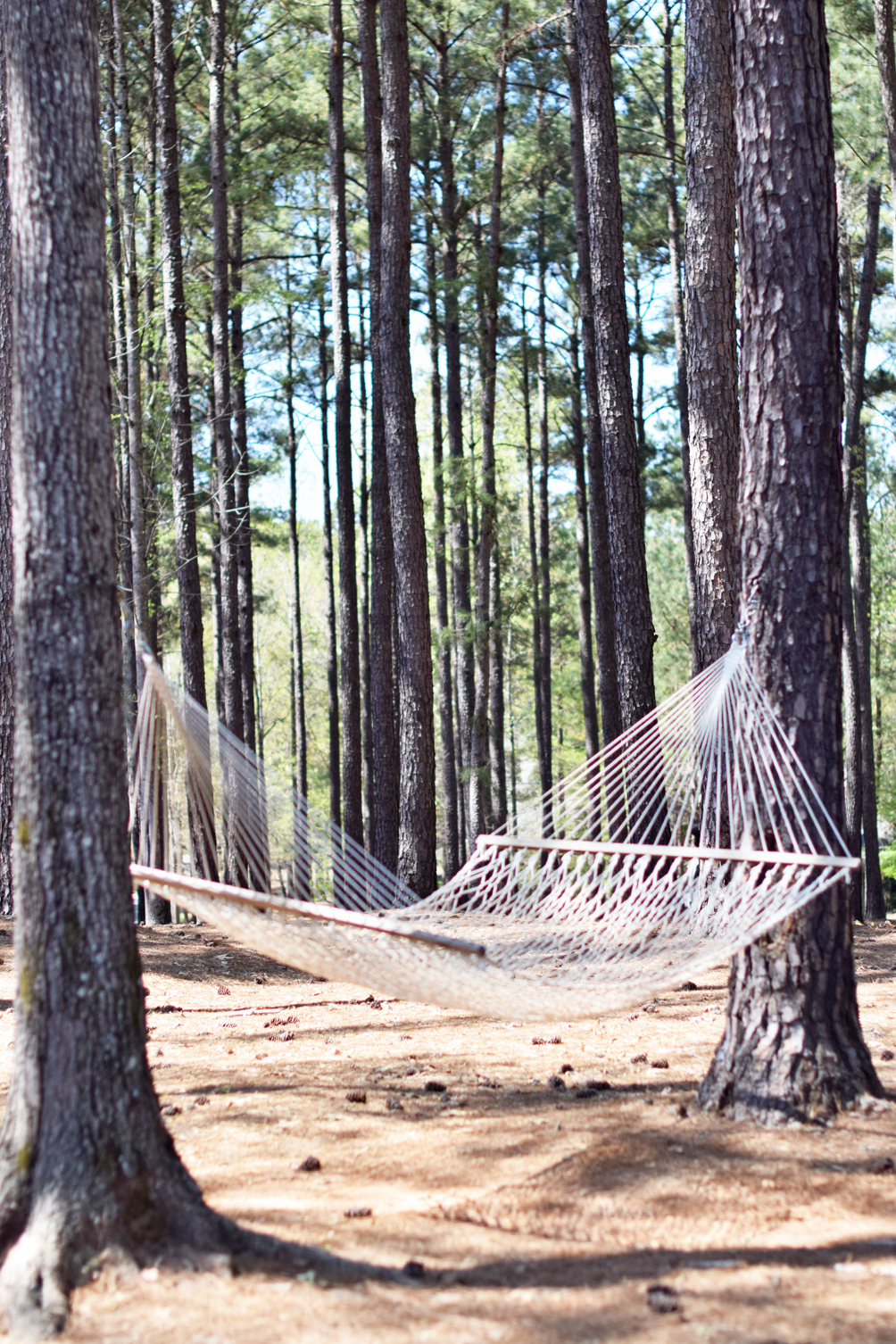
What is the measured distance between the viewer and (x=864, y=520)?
10812 millimetres

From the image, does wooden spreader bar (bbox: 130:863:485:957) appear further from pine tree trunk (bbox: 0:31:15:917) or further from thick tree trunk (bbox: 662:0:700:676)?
thick tree trunk (bbox: 662:0:700:676)

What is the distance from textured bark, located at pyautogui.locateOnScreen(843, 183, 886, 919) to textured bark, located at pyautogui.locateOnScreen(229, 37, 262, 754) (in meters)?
5.19

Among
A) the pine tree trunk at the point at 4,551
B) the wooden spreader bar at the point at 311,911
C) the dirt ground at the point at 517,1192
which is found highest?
the pine tree trunk at the point at 4,551

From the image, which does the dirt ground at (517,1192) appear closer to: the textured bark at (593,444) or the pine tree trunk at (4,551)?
the pine tree trunk at (4,551)

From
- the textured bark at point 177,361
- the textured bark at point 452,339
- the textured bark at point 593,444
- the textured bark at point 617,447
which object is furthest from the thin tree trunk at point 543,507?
the textured bark at point 617,447

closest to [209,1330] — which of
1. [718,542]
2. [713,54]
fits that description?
[718,542]

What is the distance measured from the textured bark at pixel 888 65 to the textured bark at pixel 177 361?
4348mm

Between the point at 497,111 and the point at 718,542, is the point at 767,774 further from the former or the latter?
the point at 497,111

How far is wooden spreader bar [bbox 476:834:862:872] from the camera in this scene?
8.12 feet

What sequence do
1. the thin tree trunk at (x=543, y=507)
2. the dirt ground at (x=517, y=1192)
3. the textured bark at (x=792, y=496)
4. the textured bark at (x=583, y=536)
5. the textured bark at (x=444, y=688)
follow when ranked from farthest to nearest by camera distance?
the textured bark at (x=583, y=536) < the thin tree trunk at (x=543, y=507) < the textured bark at (x=444, y=688) < the textured bark at (x=792, y=496) < the dirt ground at (x=517, y=1192)

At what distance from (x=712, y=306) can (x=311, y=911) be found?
10.8 feet

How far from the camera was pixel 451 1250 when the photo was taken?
1.92 metres

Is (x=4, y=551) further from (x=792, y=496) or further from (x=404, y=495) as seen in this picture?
(x=792, y=496)

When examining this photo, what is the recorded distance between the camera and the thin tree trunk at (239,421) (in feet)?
30.7
